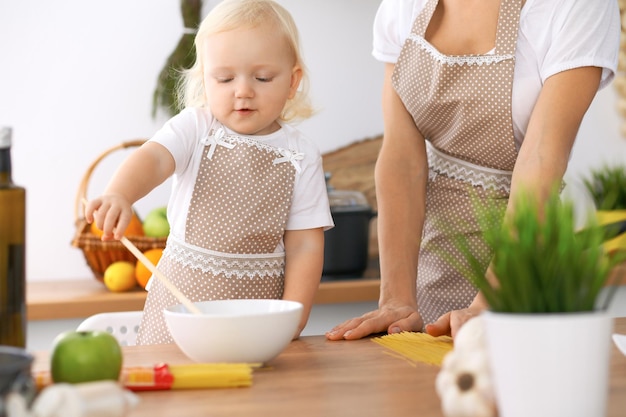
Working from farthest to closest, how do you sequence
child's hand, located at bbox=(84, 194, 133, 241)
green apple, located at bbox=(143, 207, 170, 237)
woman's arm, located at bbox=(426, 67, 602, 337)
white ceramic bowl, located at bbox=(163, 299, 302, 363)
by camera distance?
green apple, located at bbox=(143, 207, 170, 237)
woman's arm, located at bbox=(426, 67, 602, 337)
child's hand, located at bbox=(84, 194, 133, 241)
white ceramic bowl, located at bbox=(163, 299, 302, 363)

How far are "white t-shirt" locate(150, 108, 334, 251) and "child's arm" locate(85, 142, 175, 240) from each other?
51mm

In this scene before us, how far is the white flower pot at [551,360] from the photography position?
62 centimetres

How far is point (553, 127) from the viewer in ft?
4.56

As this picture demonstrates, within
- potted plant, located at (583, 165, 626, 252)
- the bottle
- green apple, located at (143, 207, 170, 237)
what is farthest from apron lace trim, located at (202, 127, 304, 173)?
potted plant, located at (583, 165, 626, 252)

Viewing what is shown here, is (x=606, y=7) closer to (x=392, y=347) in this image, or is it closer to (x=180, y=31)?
(x=392, y=347)

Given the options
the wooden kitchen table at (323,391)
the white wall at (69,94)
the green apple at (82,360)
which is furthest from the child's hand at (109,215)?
the white wall at (69,94)

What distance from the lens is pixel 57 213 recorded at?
279 cm

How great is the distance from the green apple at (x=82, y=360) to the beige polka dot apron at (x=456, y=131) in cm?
82

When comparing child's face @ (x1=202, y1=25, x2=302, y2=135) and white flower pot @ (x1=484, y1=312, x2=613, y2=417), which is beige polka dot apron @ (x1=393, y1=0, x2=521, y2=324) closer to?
child's face @ (x1=202, y1=25, x2=302, y2=135)

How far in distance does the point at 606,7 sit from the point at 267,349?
Answer: 917 mm

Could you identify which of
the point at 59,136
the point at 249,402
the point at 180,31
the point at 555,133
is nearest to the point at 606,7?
the point at 555,133

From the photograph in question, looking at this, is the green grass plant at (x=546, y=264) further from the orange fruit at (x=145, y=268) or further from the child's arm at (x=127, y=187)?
the orange fruit at (x=145, y=268)

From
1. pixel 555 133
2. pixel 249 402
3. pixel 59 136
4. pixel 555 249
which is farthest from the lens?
pixel 59 136

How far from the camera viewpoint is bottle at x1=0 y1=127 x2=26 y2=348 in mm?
832
